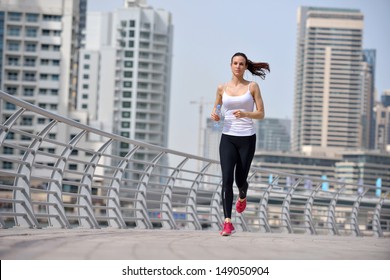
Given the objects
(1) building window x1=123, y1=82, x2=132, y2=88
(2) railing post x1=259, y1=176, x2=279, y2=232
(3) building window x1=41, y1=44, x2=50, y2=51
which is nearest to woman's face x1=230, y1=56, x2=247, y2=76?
(2) railing post x1=259, y1=176, x2=279, y2=232

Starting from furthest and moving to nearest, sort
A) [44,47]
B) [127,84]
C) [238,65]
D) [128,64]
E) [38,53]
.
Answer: [128,64]
[127,84]
[44,47]
[38,53]
[238,65]

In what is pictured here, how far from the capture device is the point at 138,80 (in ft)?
529

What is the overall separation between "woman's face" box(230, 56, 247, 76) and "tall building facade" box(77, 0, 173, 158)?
5650 inches

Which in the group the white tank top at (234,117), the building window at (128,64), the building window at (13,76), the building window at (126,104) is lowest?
the white tank top at (234,117)

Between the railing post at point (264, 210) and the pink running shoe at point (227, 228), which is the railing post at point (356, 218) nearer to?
the railing post at point (264, 210)

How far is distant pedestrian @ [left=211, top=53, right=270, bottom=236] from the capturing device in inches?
367

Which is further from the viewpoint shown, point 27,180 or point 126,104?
point 126,104

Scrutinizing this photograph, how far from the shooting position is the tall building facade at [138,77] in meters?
158

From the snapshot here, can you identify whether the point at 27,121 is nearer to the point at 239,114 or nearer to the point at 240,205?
the point at 240,205

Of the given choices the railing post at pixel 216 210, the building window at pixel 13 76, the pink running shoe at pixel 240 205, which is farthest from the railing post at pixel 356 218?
the building window at pixel 13 76

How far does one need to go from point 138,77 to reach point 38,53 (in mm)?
50220

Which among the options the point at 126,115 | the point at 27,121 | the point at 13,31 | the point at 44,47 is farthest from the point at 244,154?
the point at 126,115

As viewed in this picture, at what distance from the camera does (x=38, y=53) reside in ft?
368
